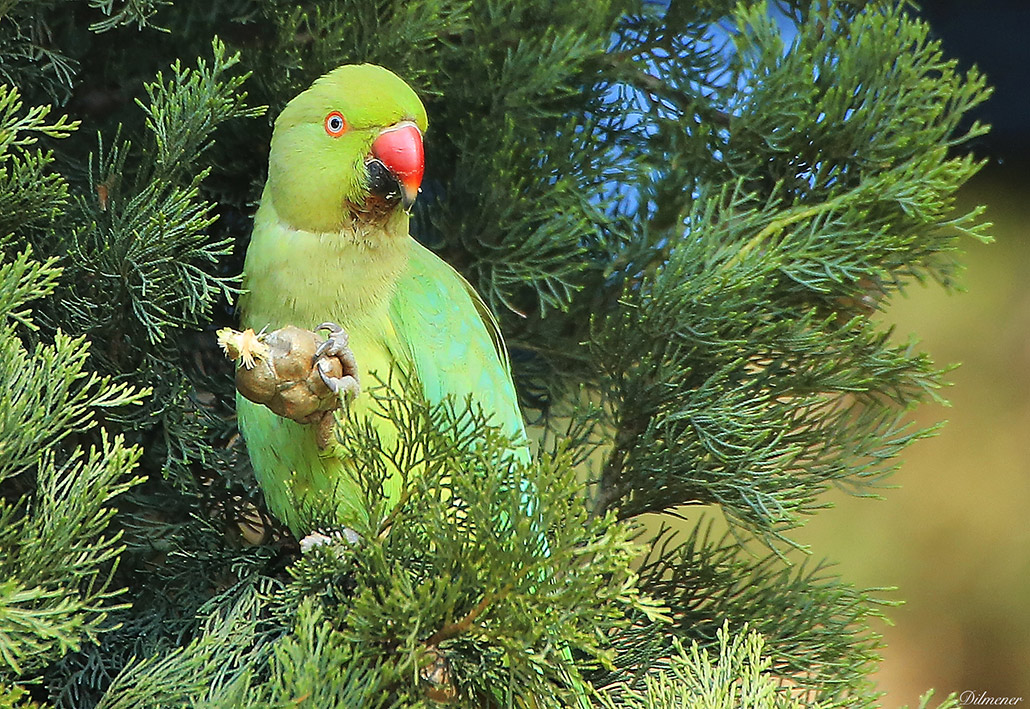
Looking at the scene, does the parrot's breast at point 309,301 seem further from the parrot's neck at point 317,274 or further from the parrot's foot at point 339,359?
the parrot's foot at point 339,359

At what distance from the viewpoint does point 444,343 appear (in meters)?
1.23

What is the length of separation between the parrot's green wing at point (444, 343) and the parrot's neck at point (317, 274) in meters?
0.03

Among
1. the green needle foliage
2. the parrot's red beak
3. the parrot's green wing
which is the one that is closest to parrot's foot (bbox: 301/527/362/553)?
the green needle foliage

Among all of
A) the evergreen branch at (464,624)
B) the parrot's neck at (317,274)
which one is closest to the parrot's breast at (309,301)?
the parrot's neck at (317,274)

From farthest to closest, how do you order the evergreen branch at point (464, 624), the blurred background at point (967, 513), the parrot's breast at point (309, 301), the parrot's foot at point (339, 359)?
the blurred background at point (967, 513) < the parrot's breast at point (309, 301) < the parrot's foot at point (339, 359) < the evergreen branch at point (464, 624)

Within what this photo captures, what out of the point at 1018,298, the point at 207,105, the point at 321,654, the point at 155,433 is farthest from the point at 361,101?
the point at 1018,298

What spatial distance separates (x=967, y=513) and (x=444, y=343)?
1366 mm

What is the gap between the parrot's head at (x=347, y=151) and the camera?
1138 millimetres

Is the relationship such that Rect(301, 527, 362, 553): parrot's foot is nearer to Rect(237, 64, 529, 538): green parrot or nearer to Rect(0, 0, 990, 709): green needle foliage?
Rect(0, 0, 990, 709): green needle foliage

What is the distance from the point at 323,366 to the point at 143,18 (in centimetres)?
46

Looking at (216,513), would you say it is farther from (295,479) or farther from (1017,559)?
(1017,559)

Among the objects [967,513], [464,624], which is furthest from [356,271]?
[967,513]

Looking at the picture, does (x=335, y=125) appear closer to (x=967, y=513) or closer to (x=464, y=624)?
(x=464, y=624)

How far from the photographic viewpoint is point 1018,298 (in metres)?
2.03
